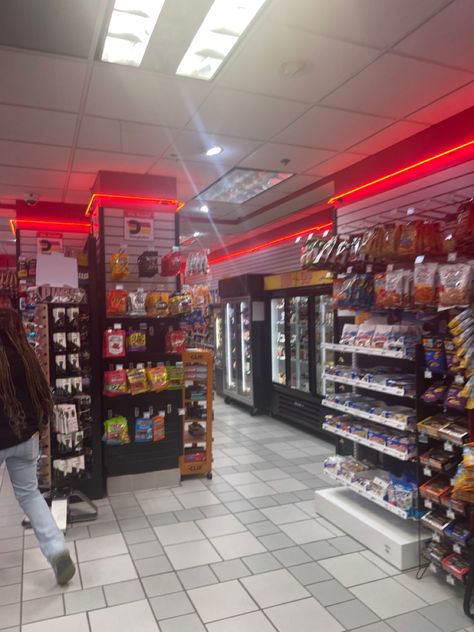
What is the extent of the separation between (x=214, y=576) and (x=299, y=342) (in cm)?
476

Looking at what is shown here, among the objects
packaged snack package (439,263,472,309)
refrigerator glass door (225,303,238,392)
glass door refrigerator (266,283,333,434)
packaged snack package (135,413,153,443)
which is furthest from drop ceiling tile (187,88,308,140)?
refrigerator glass door (225,303,238,392)

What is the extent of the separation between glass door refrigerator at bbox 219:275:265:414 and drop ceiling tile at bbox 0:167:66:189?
12.3 ft

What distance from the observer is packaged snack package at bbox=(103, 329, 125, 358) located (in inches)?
190

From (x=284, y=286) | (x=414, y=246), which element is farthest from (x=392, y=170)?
(x=284, y=286)

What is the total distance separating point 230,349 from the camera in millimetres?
9641

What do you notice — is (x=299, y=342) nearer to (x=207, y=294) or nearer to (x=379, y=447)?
(x=207, y=294)

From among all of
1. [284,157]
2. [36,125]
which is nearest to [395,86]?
[284,157]

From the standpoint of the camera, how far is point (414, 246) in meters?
3.37

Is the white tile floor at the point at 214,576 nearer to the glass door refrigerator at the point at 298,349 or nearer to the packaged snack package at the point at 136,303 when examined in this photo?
the packaged snack package at the point at 136,303

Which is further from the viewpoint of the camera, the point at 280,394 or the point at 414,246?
the point at 280,394

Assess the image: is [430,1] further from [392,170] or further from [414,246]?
[392,170]

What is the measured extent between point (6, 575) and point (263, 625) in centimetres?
183

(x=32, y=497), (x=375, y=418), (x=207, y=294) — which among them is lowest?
(x=32, y=497)

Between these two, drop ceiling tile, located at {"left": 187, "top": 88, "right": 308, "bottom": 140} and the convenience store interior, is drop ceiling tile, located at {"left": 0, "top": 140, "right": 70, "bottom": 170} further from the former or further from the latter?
drop ceiling tile, located at {"left": 187, "top": 88, "right": 308, "bottom": 140}
